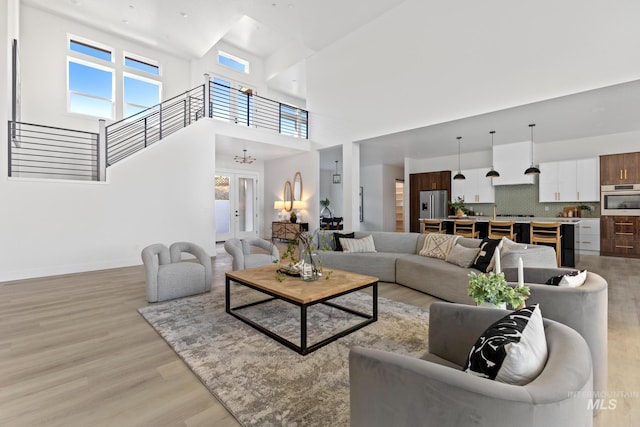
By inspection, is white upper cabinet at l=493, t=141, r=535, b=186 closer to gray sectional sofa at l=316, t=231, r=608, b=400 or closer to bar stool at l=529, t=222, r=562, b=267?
bar stool at l=529, t=222, r=562, b=267

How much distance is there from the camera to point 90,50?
736cm

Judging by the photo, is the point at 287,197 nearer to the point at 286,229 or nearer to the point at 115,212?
the point at 286,229

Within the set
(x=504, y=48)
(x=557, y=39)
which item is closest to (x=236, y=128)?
(x=504, y=48)

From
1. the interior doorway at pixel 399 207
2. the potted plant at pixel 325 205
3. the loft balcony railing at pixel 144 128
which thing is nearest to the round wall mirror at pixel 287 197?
the potted plant at pixel 325 205

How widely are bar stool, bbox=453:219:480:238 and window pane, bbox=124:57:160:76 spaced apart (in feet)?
29.9

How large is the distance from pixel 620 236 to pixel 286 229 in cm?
837

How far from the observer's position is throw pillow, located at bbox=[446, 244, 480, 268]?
3879 millimetres

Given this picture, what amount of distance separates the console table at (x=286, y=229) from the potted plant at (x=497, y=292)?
716 cm

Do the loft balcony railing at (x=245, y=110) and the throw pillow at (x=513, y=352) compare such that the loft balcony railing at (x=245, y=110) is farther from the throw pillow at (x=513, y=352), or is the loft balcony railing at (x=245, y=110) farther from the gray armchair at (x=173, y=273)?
the throw pillow at (x=513, y=352)

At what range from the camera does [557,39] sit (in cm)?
439

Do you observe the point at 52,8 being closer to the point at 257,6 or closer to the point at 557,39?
the point at 257,6

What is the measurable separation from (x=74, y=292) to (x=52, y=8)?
22.0ft

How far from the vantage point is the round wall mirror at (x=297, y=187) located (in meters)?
9.14

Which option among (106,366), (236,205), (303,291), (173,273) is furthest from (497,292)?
(236,205)
